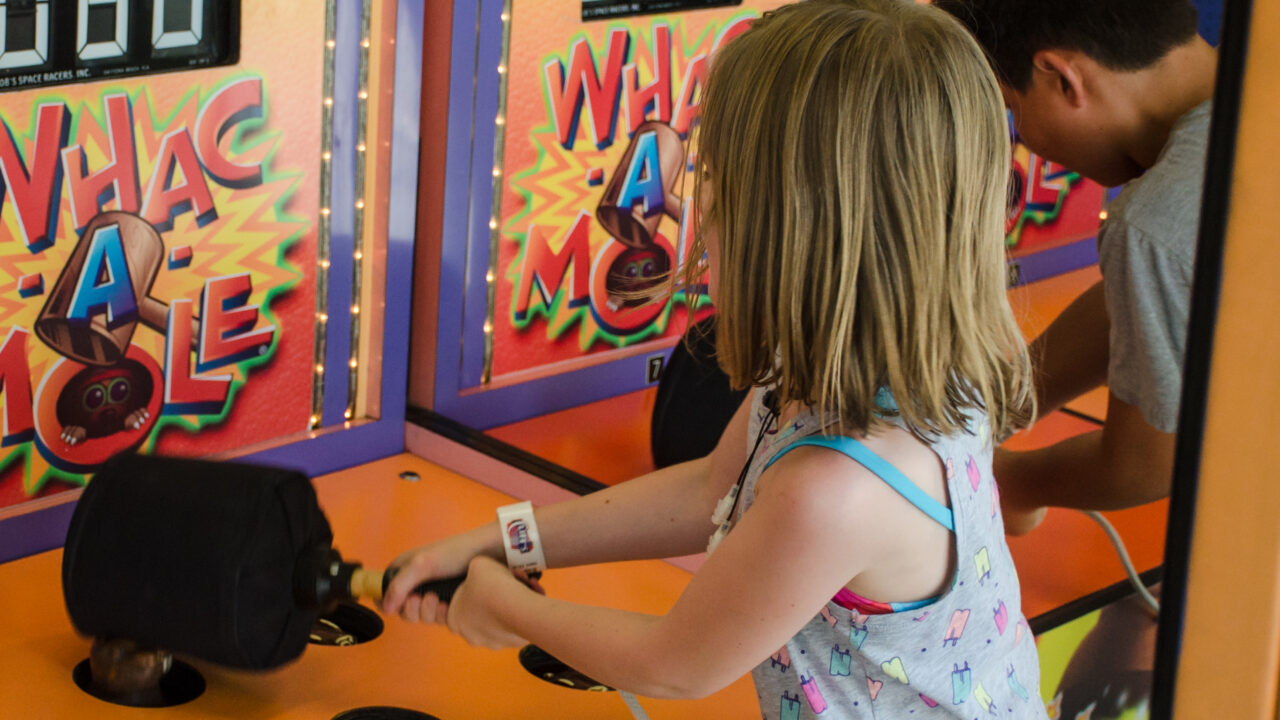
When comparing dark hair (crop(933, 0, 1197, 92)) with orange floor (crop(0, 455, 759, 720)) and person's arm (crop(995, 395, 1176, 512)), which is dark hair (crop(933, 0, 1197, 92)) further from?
orange floor (crop(0, 455, 759, 720))

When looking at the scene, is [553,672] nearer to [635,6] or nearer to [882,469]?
[882,469]

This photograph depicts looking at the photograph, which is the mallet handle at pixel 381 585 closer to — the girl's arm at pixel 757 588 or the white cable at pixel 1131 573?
the girl's arm at pixel 757 588

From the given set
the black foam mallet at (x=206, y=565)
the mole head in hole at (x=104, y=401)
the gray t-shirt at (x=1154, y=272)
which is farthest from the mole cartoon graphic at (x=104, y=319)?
the gray t-shirt at (x=1154, y=272)

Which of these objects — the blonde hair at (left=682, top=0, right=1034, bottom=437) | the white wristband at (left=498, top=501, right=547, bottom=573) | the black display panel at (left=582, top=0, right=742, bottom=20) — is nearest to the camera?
the blonde hair at (left=682, top=0, right=1034, bottom=437)

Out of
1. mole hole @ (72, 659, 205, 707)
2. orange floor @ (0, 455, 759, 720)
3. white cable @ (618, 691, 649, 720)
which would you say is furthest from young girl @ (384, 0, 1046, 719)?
mole hole @ (72, 659, 205, 707)

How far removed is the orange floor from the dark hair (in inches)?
25.4

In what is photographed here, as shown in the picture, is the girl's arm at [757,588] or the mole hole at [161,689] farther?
the mole hole at [161,689]

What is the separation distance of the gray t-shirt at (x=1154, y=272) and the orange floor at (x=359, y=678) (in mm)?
451

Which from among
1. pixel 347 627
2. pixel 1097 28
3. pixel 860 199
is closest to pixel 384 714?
pixel 347 627

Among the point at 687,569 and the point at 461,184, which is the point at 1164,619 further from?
the point at 461,184

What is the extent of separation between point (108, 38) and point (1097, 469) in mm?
1060

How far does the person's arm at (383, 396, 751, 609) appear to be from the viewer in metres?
1.06

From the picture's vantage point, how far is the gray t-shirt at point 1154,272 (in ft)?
3.67

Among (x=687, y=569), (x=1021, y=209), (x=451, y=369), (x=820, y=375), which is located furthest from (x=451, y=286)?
(x=1021, y=209)
